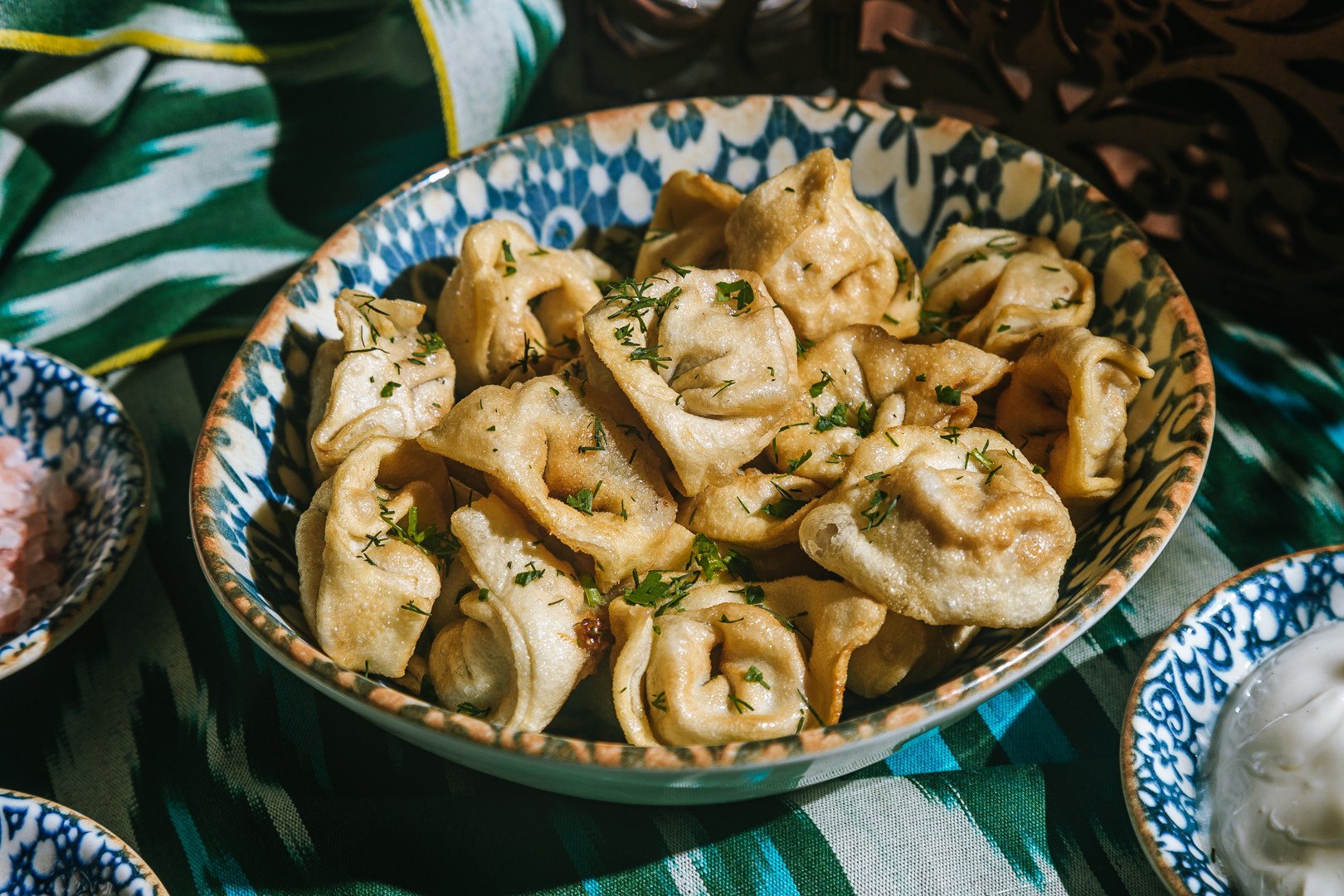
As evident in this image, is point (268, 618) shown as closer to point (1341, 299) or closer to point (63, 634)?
point (63, 634)

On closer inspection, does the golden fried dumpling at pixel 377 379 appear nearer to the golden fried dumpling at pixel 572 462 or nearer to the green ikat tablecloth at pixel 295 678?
the golden fried dumpling at pixel 572 462

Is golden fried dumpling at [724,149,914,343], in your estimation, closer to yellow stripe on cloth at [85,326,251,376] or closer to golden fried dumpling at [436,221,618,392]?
golden fried dumpling at [436,221,618,392]

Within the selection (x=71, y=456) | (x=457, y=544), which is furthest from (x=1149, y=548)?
(x=71, y=456)

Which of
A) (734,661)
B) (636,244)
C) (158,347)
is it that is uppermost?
(636,244)

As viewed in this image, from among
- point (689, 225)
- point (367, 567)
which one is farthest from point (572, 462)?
point (689, 225)

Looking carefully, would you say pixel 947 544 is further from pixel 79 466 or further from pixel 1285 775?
→ pixel 79 466
